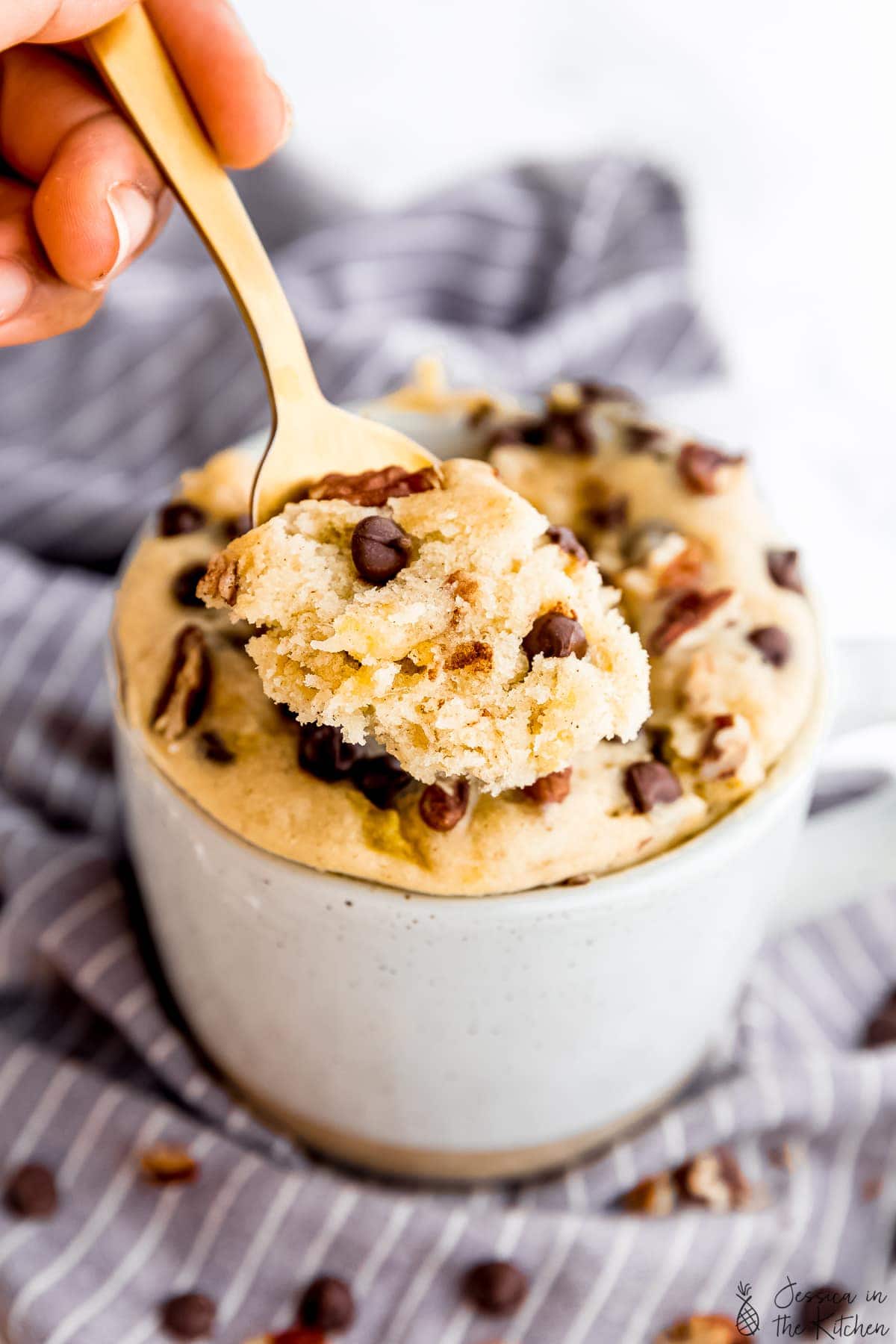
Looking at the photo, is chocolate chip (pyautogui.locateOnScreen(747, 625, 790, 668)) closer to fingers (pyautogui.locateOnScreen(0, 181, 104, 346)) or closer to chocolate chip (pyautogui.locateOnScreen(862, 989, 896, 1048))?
chocolate chip (pyautogui.locateOnScreen(862, 989, 896, 1048))

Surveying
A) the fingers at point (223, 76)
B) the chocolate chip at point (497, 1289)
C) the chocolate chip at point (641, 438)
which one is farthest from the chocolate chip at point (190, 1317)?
the fingers at point (223, 76)

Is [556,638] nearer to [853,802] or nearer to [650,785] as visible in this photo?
[650,785]

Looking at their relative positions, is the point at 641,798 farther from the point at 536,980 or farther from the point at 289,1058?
the point at 289,1058

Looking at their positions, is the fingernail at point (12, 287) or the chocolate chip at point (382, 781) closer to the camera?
the chocolate chip at point (382, 781)

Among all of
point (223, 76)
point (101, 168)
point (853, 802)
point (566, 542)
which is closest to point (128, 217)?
point (101, 168)

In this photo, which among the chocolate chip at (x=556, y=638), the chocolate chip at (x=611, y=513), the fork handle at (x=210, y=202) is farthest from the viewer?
the chocolate chip at (x=611, y=513)

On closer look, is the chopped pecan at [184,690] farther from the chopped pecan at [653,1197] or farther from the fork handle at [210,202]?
the chopped pecan at [653,1197]

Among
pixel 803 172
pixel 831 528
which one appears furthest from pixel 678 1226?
pixel 803 172
